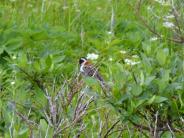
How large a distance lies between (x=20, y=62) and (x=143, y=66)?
2.94 feet

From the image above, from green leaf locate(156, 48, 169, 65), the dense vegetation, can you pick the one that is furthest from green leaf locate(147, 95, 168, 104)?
green leaf locate(156, 48, 169, 65)

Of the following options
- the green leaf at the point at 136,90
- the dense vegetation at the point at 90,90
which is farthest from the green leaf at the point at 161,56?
the green leaf at the point at 136,90

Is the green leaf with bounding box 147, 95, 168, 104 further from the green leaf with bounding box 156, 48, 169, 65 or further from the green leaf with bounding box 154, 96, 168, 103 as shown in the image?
the green leaf with bounding box 156, 48, 169, 65

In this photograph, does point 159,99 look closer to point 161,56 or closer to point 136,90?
point 136,90

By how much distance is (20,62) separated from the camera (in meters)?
3.69

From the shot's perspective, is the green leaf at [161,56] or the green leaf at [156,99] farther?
the green leaf at [161,56]

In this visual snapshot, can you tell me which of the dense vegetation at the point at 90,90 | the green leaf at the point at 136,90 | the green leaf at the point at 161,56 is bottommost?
the dense vegetation at the point at 90,90

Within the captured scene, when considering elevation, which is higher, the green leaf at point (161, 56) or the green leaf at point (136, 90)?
the green leaf at point (161, 56)

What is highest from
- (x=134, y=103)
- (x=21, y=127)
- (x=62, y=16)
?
(x=134, y=103)

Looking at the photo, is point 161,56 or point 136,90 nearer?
point 136,90

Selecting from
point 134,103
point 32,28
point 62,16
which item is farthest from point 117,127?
point 62,16

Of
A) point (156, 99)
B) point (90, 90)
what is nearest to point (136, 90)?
point (156, 99)

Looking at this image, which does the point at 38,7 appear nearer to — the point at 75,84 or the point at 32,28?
the point at 32,28

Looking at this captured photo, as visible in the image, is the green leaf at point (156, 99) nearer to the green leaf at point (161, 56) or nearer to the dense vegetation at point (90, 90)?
the dense vegetation at point (90, 90)
